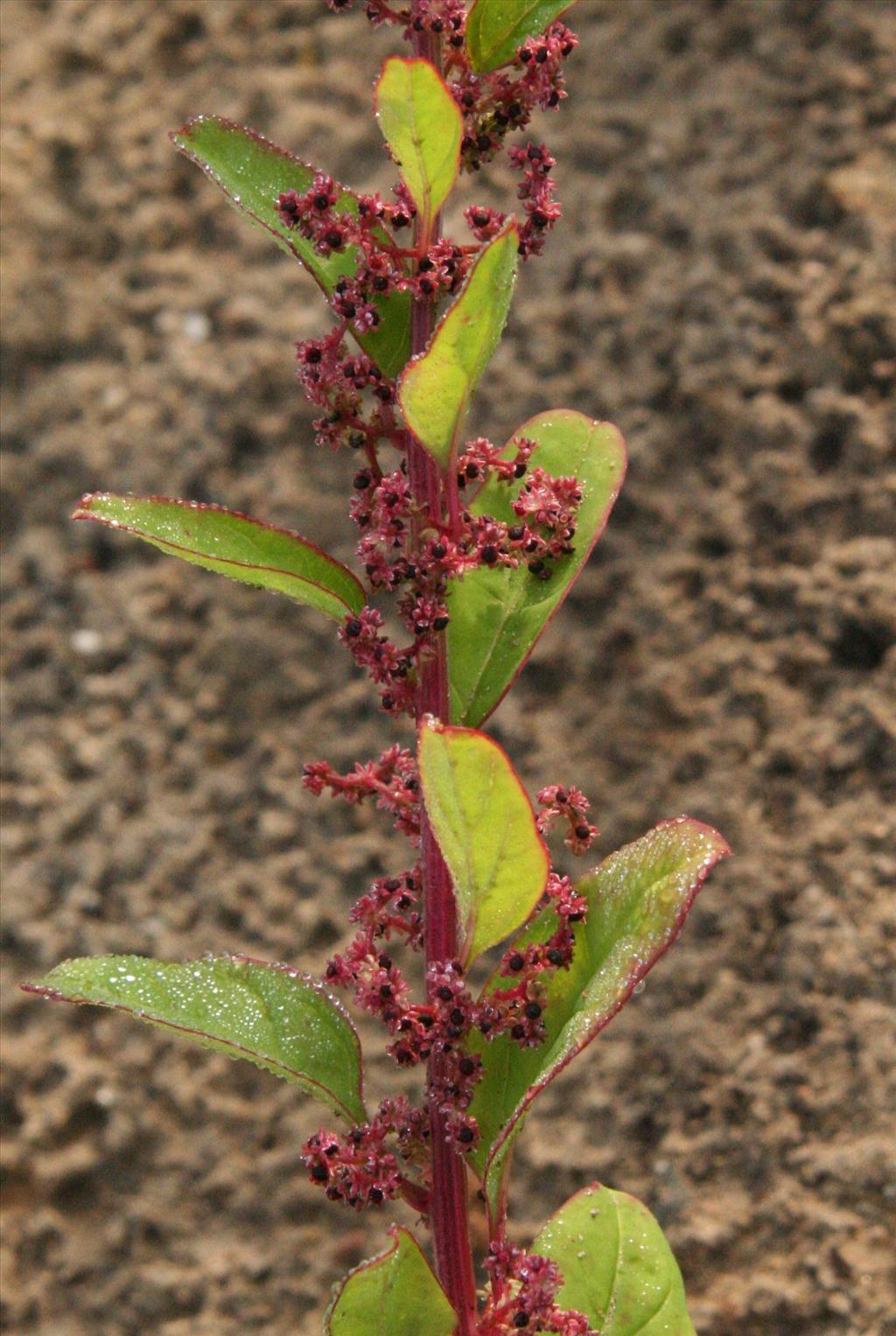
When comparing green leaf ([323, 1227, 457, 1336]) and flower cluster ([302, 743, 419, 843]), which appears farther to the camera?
flower cluster ([302, 743, 419, 843])

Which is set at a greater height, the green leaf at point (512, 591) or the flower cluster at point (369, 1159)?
the green leaf at point (512, 591)

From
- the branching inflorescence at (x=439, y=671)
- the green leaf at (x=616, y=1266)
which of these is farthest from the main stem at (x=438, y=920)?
the green leaf at (x=616, y=1266)

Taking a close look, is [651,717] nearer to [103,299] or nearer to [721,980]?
[721,980]

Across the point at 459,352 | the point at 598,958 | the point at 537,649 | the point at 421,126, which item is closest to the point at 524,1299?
the point at 598,958

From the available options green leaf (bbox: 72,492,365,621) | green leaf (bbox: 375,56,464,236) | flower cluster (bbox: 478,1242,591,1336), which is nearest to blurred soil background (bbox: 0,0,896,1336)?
flower cluster (bbox: 478,1242,591,1336)

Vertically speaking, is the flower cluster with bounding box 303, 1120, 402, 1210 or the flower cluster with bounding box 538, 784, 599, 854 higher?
the flower cluster with bounding box 538, 784, 599, 854

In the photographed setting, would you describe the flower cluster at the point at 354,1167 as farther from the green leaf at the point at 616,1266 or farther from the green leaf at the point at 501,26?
the green leaf at the point at 501,26

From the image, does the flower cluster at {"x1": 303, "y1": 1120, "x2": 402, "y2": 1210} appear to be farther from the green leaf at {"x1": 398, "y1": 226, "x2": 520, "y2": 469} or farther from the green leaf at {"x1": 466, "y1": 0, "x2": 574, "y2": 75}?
the green leaf at {"x1": 466, "y1": 0, "x2": 574, "y2": 75}
